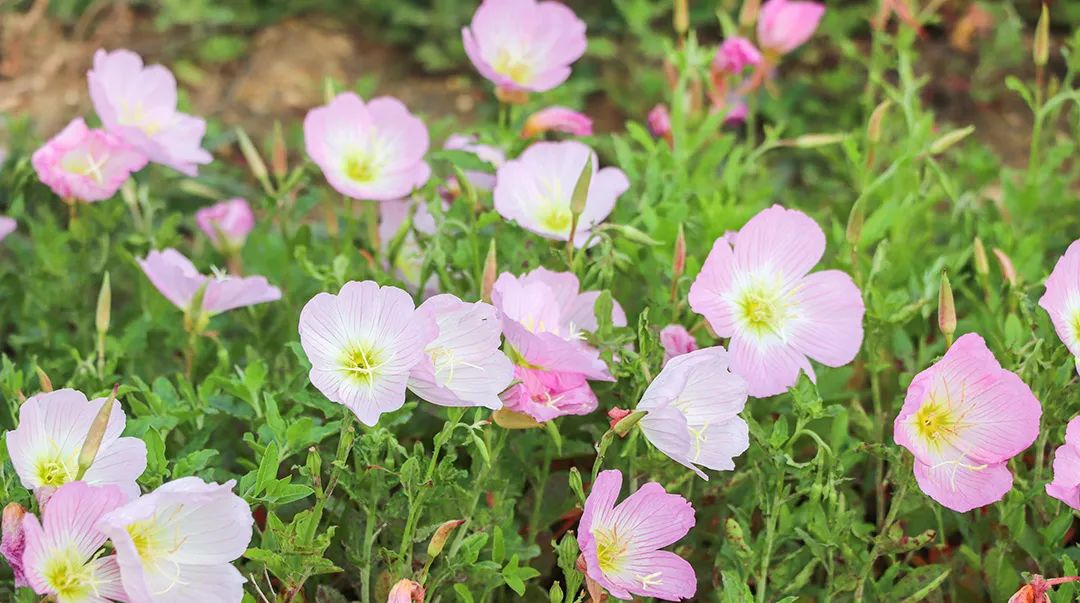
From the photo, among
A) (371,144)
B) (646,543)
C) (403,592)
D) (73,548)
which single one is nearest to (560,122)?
(371,144)

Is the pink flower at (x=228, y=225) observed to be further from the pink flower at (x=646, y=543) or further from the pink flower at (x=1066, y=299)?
the pink flower at (x=1066, y=299)

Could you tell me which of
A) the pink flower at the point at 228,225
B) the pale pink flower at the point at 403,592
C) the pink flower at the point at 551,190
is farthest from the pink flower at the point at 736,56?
the pale pink flower at the point at 403,592

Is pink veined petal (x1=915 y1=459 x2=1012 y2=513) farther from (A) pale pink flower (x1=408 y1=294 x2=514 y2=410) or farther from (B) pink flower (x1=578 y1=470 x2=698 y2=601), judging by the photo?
(A) pale pink flower (x1=408 y1=294 x2=514 y2=410)

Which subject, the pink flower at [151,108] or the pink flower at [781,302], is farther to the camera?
the pink flower at [151,108]

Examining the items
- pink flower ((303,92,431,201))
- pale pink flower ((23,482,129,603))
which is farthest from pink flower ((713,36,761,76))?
pale pink flower ((23,482,129,603))

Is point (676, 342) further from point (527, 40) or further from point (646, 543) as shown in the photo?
point (527, 40)

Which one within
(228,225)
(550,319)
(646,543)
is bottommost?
(228,225)
